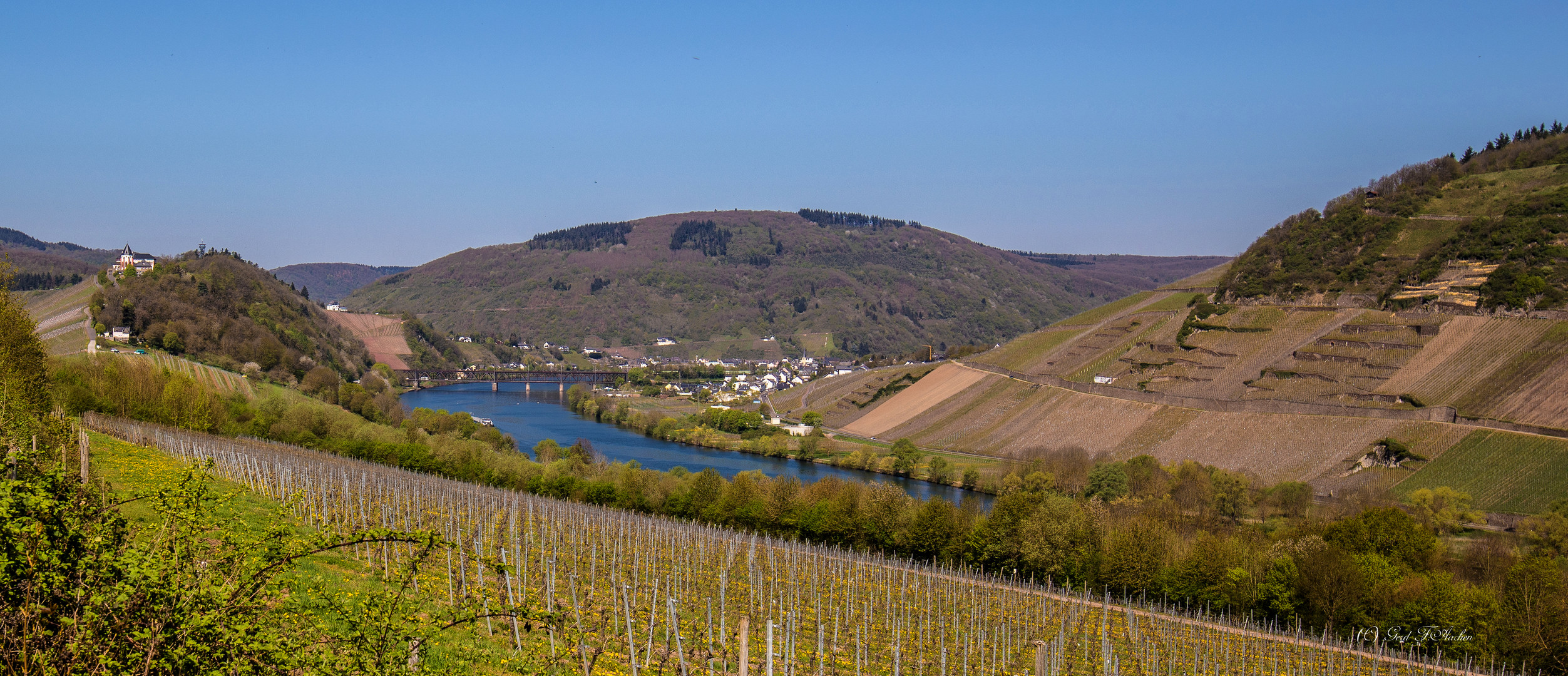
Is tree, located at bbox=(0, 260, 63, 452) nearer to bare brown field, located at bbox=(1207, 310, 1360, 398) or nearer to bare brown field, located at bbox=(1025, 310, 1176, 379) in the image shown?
bare brown field, located at bbox=(1207, 310, 1360, 398)

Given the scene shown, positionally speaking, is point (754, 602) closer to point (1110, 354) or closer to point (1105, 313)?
point (1110, 354)

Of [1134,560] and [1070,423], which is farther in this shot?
[1070,423]

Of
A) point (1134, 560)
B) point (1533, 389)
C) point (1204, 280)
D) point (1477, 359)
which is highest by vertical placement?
point (1204, 280)

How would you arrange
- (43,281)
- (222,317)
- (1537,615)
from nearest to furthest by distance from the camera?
(1537,615), (222,317), (43,281)

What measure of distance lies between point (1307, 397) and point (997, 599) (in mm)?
57738

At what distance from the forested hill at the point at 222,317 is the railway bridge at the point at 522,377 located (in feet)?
112

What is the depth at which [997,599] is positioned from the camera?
3734cm

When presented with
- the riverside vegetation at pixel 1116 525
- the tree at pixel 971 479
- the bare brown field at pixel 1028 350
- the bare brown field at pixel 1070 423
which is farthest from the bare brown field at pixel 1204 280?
the riverside vegetation at pixel 1116 525

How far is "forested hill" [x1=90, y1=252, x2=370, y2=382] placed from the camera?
95938 mm

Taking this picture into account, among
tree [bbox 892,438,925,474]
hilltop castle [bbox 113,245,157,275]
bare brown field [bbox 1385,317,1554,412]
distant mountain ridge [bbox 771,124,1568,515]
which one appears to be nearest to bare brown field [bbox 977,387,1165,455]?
distant mountain ridge [bbox 771,124,1568,515]

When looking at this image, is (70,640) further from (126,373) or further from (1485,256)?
(1485,256)

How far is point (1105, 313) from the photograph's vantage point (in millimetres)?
148750

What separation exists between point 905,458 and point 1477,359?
44508 millimetres

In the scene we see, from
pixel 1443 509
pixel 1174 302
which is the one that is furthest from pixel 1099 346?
pixel 1443 509
